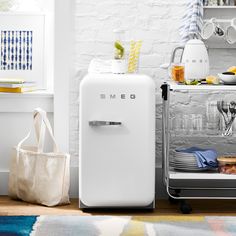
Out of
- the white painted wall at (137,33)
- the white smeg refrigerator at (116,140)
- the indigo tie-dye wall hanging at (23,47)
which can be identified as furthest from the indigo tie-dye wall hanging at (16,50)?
the white smeg refrigerator at (116,140)

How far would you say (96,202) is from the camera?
13.1ft

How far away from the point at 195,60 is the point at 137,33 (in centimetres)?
51

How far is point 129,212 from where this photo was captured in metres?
4.07

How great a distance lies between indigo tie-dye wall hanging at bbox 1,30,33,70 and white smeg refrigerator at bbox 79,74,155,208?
94 centimetres

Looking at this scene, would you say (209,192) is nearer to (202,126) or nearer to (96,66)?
(202,126)

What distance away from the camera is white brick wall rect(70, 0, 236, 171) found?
4.41 meters

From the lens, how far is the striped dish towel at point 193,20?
427cm

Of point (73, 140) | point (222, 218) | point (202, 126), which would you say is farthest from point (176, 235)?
point (73, 140)

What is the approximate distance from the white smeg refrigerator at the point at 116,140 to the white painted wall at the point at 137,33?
18.8 inches

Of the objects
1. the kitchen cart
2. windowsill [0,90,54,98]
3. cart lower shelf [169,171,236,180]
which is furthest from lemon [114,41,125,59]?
cart lower shelf [169,171,236,180]

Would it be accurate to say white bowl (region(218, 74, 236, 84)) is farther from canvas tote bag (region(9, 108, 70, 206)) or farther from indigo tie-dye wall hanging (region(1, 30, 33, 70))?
indigo tie-dye wall hanging (region(1, 30, 33, 70))

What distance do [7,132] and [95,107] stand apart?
87 centimetres

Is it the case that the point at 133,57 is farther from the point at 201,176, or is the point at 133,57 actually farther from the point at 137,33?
the point at 201,176

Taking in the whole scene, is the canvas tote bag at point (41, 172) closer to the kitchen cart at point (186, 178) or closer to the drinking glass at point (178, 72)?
the kitchen cart at point (186, 178)
